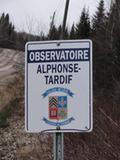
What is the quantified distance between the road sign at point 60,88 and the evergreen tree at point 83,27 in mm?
51786

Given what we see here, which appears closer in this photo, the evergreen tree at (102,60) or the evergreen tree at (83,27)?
the evergreen tree at (102,60)

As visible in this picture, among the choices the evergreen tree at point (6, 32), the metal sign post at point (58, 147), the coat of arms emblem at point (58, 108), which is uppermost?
the evergreen tree at point (6, 32)

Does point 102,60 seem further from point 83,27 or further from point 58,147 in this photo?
point 58,147

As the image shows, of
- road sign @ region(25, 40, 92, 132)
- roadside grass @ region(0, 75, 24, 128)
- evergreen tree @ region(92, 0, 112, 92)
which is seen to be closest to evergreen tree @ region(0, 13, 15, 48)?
evergreen tree @ region(92, 0, 112, 92)

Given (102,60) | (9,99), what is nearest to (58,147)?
(9,99)

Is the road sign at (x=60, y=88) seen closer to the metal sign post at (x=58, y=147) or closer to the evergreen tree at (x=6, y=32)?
the metal sign post at (x=58, y=147)

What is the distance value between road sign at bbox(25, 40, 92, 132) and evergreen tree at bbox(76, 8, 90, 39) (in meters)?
51.8

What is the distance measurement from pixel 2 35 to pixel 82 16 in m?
51.6

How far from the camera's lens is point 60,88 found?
447 cm

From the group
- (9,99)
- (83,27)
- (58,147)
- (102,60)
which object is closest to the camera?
(58,147)

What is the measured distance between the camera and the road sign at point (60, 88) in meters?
4.44

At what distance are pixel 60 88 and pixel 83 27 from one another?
58.2 metres

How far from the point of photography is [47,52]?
14.9ft

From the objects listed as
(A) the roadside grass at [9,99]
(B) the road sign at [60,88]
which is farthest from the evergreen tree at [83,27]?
(B) the road sign at [60,88]
